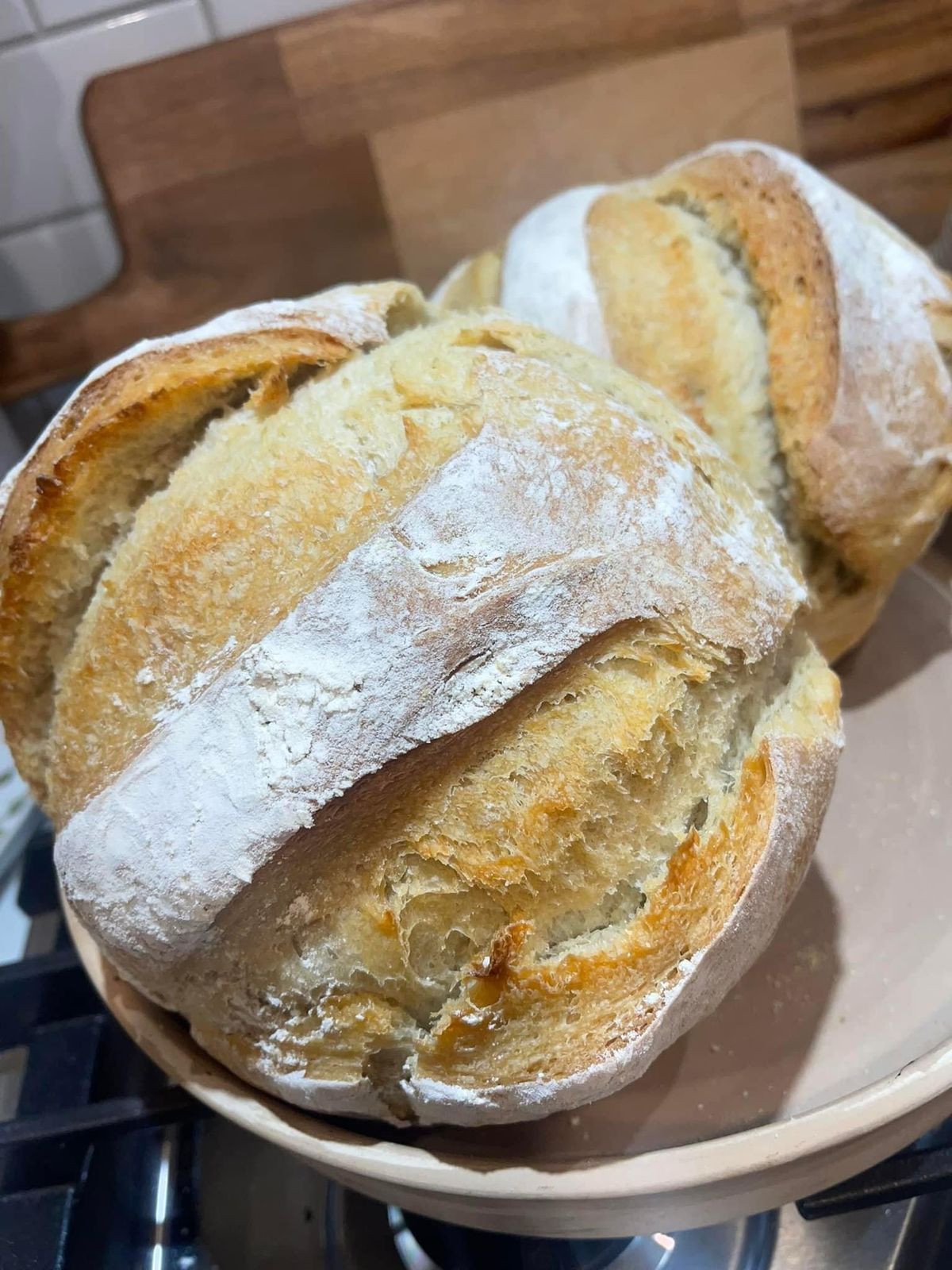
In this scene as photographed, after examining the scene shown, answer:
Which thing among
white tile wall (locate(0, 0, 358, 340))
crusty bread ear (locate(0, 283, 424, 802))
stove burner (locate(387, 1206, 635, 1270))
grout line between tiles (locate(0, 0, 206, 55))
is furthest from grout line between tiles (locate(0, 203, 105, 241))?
stove burner (locate(387, 1206, 635, 1270))

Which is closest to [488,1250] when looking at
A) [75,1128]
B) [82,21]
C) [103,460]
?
[75,1128]

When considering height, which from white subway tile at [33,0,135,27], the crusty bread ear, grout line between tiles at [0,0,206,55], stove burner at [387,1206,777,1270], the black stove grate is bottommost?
stove burner at [387,1206,777,1270]

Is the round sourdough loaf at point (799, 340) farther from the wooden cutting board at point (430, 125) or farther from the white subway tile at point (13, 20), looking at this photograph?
the white subway tile at point (13, 20)

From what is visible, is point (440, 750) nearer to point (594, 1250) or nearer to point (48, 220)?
point (594, 1250)

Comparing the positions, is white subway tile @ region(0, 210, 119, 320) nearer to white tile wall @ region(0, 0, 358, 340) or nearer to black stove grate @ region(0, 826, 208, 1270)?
white tile wall @ region(0, 0, 358, 340)

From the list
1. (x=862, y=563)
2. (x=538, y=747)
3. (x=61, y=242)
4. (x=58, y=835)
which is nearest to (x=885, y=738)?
(x=862, y=563)

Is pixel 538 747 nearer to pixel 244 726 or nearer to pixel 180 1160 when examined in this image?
pixel 244 726

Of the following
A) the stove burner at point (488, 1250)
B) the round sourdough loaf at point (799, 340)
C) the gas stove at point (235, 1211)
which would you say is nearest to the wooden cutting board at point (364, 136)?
the round sourdough loaf at point (799, 340)
